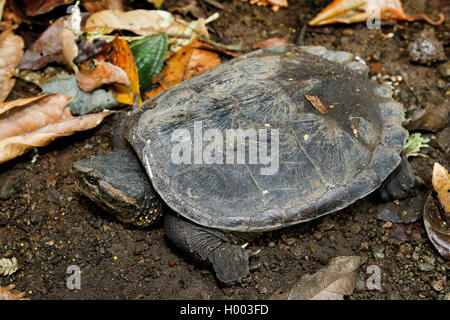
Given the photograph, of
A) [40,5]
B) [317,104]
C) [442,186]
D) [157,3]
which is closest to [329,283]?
[442,186]

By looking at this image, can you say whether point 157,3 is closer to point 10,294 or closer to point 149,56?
point 149,56

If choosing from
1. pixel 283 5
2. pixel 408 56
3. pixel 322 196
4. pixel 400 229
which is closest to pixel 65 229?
pixel 322 196

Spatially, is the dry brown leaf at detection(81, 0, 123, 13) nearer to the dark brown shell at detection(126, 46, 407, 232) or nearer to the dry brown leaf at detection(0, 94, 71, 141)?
the dry brown leaf at detection(0, 94, 71, 141)

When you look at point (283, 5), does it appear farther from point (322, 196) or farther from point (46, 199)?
point (46, 199)

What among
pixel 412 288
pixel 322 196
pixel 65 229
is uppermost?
pixel 322 196

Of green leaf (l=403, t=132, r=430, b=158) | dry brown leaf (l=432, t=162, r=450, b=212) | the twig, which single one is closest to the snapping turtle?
dry brown leaf (l=432, t=162, r=450, b=212)

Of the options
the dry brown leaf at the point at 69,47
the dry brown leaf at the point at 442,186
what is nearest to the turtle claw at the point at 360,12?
the dry brown leaf at the point at 442,186
